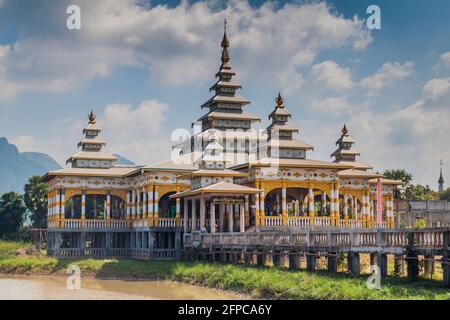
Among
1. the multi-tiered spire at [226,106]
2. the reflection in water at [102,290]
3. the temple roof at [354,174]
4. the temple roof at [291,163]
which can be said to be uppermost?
the multi-tiered spire at [226,106]

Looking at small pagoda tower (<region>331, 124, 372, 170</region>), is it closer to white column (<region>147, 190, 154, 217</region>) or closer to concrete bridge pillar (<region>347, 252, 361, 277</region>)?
white column (<region>147, 190, 154, 217</region>)

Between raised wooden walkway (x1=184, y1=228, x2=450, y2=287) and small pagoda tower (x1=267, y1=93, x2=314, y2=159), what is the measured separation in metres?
11.2

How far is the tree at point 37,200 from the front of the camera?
80062 millimetres

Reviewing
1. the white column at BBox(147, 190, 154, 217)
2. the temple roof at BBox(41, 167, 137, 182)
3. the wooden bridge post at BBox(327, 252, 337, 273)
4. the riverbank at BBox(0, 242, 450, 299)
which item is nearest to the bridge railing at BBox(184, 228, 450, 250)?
the wooden bridge post at BBox(327, 252, 337, 273)

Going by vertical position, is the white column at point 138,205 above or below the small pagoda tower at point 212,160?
below

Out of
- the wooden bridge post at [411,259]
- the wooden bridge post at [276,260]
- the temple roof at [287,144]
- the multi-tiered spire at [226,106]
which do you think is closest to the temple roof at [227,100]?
the multi-tiered spire at [226,106]

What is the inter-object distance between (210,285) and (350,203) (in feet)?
114

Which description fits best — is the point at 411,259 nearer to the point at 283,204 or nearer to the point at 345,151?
the point at 283,204

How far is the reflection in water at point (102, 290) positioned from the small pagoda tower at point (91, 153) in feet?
Result: 47.4

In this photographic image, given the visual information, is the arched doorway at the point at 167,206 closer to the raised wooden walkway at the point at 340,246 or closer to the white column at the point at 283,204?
the white column at the point at 283,204

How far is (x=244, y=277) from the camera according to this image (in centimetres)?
3600

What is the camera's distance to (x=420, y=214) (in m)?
56.8

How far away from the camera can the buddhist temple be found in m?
51.1

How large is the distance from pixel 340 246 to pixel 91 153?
1311 inches
